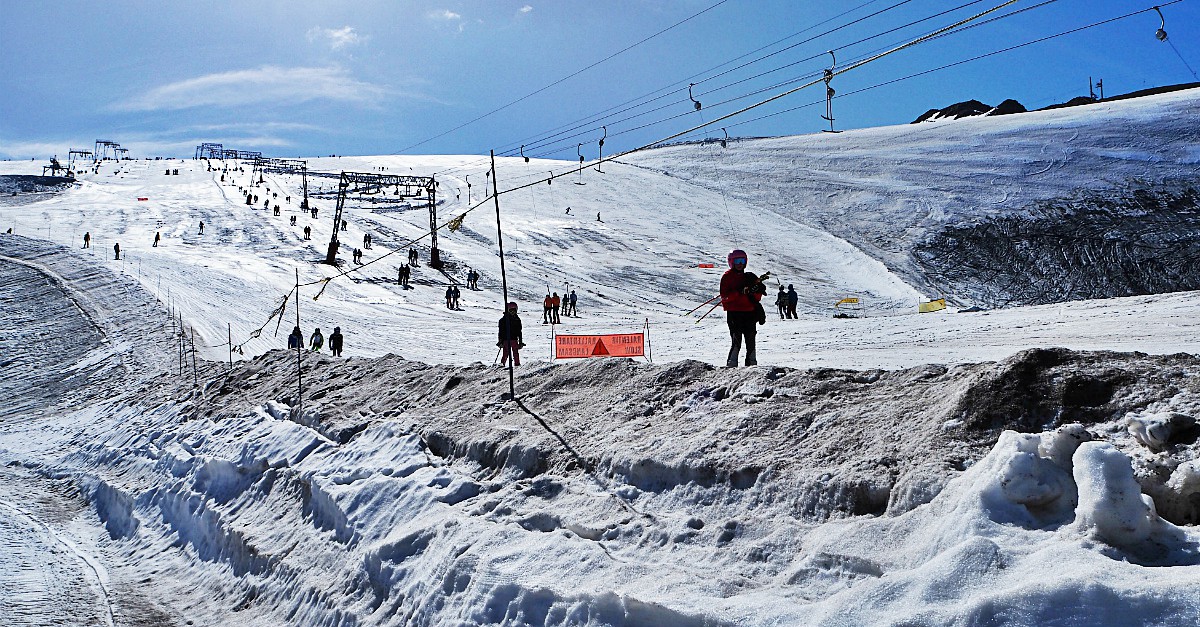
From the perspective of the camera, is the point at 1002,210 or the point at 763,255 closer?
the point at 763,255

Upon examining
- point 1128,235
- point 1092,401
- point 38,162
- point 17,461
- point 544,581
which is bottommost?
point 17,461

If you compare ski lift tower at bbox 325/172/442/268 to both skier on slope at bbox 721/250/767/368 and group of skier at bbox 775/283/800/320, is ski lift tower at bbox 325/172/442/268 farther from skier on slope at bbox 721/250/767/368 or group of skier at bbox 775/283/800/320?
skier on slope at bbox 721/250/767/368

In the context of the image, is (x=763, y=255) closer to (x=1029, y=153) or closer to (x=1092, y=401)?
(x=1029, y=153)

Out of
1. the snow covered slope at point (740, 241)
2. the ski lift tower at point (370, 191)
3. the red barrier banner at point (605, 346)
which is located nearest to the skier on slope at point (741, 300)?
the snow covered slope at point (740, 241)

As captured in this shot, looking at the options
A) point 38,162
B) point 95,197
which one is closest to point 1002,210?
point 95,197

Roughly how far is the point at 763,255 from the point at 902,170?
1097 inches

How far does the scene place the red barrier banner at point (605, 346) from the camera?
676 inches

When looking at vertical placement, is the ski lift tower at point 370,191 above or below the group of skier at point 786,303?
above

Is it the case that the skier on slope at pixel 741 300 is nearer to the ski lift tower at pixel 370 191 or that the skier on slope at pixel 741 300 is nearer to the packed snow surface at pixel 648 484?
the packed snow surface at pixel 648 484

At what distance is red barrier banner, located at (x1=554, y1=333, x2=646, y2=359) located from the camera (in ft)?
56.3

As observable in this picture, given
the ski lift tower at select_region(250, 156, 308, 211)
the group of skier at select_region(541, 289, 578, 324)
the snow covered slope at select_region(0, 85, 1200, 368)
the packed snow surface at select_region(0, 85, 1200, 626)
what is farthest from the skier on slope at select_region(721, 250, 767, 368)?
the ski lift tower at select_region(250, 156, 308, 211)

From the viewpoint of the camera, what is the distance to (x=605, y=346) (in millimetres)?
17406

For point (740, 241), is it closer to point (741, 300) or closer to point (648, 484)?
point (741, 300)

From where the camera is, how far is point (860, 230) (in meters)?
66.2
